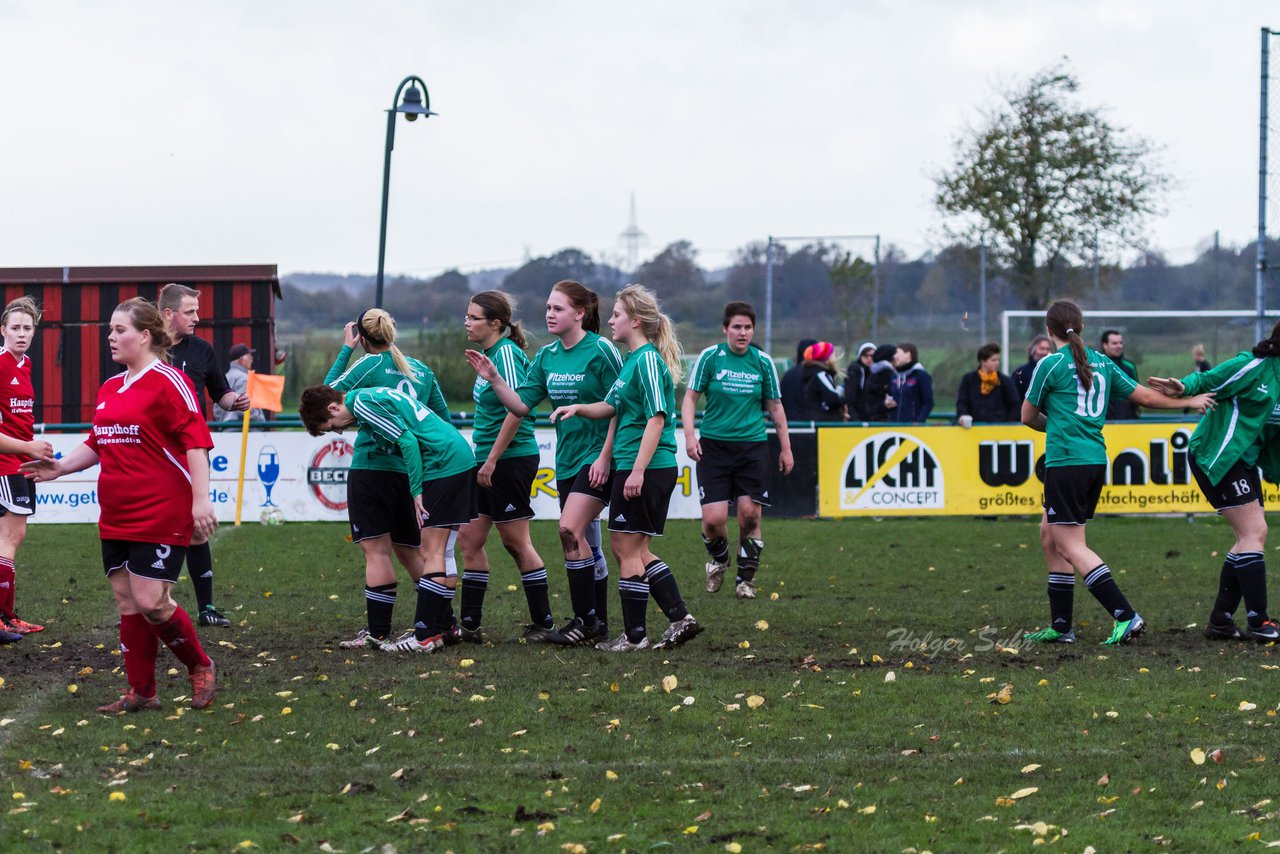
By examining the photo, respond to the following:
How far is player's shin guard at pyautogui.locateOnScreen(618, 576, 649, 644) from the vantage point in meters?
7.93

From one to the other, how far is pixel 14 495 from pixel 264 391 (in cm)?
796

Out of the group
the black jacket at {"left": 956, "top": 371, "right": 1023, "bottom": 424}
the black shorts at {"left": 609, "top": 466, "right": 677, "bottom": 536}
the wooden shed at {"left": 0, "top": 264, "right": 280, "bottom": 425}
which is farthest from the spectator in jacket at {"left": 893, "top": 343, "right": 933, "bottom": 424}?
the black shorts at {"left": 609, "top": 466, "right": 677, "bottom": 536}

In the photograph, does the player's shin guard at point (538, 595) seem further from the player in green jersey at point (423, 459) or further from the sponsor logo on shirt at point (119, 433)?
the sponsor logo on shirt at point (119, 433)

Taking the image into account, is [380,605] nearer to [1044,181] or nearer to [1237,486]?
[1237,486]

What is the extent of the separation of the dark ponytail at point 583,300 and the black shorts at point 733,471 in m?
2.77

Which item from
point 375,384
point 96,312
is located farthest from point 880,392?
point 96,312

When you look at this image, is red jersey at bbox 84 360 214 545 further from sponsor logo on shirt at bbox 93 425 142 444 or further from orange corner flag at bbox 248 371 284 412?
orange corner flag at bbox 248 371 284 412

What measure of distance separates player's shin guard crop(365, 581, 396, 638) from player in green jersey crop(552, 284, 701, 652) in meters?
1.20

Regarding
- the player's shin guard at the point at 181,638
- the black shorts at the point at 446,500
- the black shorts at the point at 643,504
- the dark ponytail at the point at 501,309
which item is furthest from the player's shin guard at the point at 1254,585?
the player's shin guard at the point at 181,638

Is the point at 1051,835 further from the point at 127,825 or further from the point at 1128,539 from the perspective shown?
the point at 1128,539

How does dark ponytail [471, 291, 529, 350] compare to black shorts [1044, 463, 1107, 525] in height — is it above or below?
above

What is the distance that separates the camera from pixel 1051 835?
4594 mm

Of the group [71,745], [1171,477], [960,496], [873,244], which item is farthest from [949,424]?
[71,745]

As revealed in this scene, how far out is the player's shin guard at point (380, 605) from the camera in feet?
26.3
